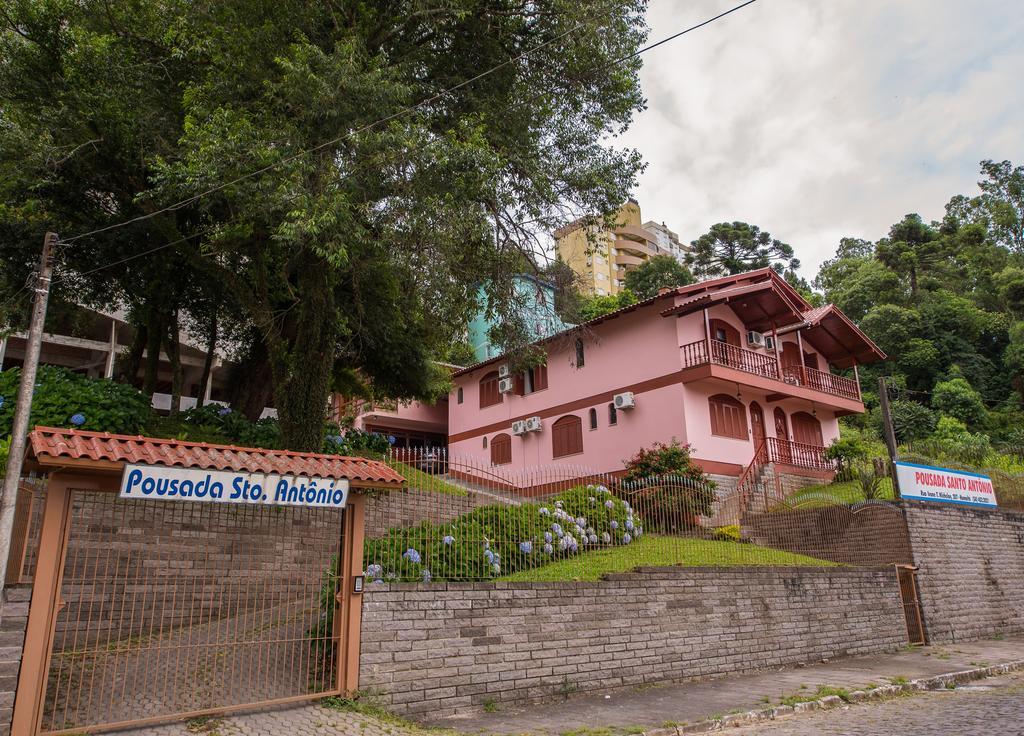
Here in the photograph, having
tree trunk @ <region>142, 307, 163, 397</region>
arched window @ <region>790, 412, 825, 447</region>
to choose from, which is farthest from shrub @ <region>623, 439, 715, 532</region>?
arched window @ <region>790, 412, 825, 447</region>

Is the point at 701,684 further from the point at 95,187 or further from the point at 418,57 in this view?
the point at 95,187

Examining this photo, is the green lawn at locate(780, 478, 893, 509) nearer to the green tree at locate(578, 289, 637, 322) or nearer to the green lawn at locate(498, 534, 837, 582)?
the green lawn at locate(498, 534, 837, 582)

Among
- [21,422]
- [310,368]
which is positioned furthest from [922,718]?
[310,368]

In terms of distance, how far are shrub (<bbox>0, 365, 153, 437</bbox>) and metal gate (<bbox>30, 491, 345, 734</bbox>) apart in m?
5.81

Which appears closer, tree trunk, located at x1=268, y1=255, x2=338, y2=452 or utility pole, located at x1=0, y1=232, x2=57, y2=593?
utility pole, located at x1=0, y1=232, x2=57, y2=593

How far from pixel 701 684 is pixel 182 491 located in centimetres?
703

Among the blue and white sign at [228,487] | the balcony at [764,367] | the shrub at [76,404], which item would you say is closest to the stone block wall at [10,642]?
the blue and white sign at [228,487]

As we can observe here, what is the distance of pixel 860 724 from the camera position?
23.6ft

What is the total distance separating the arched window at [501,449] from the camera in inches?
1043

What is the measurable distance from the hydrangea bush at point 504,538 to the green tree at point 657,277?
32.9 meters

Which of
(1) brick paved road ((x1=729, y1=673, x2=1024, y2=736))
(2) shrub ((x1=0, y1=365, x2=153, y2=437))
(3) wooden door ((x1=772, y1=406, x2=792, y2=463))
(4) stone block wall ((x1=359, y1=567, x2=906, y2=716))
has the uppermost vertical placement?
(3) wooden door ((x1=772, y1=406, x2=792, y2=463))

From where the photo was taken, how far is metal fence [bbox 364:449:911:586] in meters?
8.52

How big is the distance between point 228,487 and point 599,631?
16.0 feet

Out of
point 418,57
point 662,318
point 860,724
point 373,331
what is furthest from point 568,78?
point 860,724
